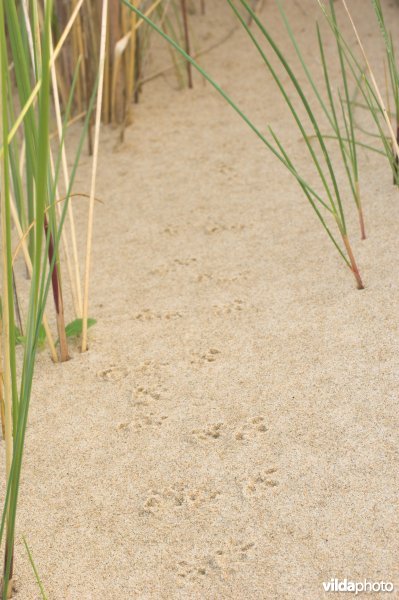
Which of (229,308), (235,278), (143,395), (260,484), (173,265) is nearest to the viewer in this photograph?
(260,484)

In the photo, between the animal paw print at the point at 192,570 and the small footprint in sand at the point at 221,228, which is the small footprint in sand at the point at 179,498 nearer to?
the animal paw print at the point at 192,570

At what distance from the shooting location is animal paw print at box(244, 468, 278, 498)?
3.74ft

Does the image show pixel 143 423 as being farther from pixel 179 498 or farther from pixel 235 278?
pixel 235 278

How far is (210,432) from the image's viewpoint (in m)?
1.27

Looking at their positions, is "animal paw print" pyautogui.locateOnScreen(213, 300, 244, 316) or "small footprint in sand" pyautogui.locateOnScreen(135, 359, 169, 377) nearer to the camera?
"small footprint in sand" pyautogui.locateOnScreen(135, 359, 169, 377)

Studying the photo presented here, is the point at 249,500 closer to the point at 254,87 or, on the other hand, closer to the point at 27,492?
the point at 27,492

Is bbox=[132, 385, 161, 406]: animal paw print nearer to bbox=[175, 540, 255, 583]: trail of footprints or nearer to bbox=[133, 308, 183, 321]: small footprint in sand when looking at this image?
bbox=[133, 308, 183, 321]: small footprint in sand

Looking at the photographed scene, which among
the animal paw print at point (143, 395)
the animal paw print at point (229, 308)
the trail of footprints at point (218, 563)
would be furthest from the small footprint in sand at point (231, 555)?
the animal paw print at point (229, 308)

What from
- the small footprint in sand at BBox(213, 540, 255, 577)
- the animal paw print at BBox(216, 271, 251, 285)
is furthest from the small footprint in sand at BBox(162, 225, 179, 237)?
the small footprint in sand at BBox(213, 540, 255, 577)

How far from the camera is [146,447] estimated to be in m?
1.26

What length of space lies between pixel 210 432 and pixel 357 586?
35cm

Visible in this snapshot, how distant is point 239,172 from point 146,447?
1092 mm

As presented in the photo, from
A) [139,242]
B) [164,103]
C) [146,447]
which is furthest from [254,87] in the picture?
[146,447]

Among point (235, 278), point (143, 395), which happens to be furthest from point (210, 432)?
point (235, 278)
